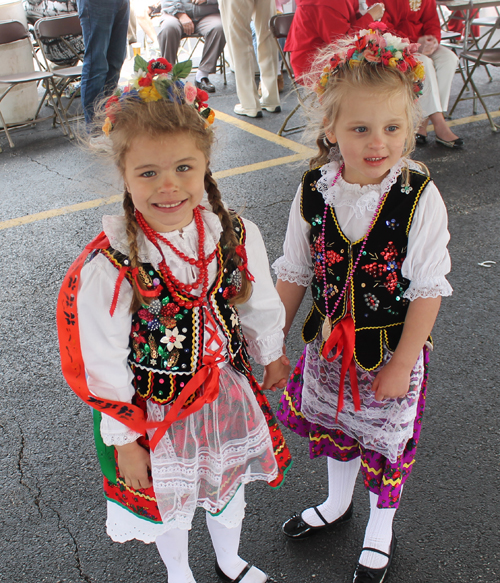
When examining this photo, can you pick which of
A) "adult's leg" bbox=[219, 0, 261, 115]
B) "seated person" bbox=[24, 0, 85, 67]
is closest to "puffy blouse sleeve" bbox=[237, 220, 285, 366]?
"adult's leg" bbox=[219, 0, 261, 115]

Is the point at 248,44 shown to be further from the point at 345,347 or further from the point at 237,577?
the point at 237,577

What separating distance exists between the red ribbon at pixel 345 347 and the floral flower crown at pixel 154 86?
0.65 m

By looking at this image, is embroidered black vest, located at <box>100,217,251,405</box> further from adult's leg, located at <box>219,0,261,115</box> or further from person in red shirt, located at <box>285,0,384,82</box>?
adult's leg, located at <box>219,0,261,115</box>

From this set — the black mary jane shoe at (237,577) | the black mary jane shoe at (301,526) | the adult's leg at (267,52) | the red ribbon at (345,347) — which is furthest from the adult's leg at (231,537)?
the adult's leg at (267,52)

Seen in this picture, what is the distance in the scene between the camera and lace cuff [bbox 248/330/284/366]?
4.58 ft

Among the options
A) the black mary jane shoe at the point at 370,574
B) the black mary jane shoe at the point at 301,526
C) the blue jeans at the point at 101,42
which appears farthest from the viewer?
the blue jeans at the point at 101,42

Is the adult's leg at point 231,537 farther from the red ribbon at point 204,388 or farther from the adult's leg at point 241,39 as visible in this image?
the adult's leg at point 241,39

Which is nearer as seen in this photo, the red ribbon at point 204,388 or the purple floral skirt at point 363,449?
the red ribbon at point 204,388

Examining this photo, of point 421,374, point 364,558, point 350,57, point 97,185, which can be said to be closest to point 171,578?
point 364,558

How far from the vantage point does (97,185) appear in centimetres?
129

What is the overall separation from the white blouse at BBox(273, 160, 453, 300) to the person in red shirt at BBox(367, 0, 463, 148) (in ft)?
9.72

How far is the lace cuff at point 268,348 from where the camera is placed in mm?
1395

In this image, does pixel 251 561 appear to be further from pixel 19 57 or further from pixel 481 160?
pixel 19 57

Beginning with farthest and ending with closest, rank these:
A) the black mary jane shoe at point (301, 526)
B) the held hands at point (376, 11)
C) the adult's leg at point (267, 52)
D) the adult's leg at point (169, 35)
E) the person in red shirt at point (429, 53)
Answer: the adult's leg at point (169, 35)
the adult's leg at point (267, 52)
the person in red shirt at point (429, 53)
the held hands at point (376, 11)
the black mary jane shoe at point (301, 526)
